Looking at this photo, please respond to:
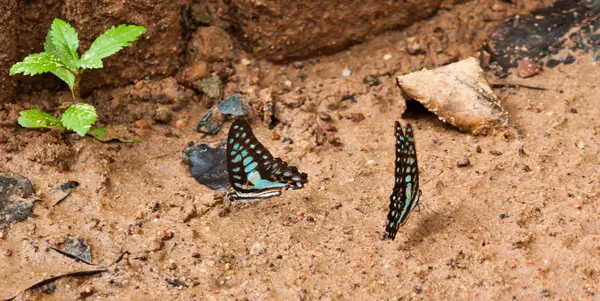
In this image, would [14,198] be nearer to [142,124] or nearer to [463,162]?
[142,124]

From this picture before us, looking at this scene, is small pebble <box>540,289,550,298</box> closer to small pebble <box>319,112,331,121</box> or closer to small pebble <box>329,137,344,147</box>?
small pebble <box>329,137,344,147</box>

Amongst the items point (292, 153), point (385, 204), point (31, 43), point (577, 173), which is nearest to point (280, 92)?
point (292, 153)

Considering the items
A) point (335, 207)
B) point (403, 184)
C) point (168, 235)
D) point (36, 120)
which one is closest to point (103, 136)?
point (36, 120)

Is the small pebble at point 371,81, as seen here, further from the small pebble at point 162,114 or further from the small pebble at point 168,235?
the small pebble at point 168,235

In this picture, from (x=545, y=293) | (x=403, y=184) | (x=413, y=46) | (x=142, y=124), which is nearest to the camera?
(x=545, y=293)

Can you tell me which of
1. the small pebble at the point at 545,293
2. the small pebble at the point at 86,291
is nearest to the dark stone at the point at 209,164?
the small pebble at the point at 86,291
